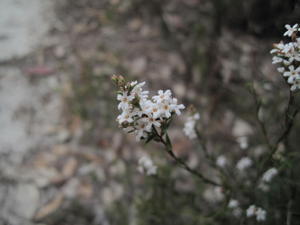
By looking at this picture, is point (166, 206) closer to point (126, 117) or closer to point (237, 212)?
point (237, 212)

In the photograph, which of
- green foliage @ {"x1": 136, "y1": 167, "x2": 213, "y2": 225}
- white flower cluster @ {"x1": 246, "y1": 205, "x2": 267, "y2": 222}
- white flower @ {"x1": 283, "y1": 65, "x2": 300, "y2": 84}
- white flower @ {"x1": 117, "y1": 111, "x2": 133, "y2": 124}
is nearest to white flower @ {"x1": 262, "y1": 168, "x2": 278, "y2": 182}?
white flower cluster @ {"x1": 246, "y1": 205, "x2": 267, "y2": 222}

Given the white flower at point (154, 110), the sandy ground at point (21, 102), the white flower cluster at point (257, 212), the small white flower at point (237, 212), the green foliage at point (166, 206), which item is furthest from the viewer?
the sandy ground at point (21, 102)

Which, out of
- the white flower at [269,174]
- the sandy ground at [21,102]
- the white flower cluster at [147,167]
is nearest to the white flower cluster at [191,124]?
the white flower cluster at [147,167]

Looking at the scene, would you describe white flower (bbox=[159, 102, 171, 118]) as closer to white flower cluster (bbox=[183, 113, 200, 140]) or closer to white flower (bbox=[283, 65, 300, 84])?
white flower (bbox=[283, 65, 300, 84])

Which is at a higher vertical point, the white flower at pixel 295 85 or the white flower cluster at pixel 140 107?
the white flower at pixel 295 85

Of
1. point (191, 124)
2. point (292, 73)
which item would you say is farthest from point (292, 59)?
point (191, 124)

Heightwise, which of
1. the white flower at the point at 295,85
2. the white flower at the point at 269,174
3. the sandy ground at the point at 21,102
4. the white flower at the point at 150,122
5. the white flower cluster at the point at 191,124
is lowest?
the white flower at the point at 150,122

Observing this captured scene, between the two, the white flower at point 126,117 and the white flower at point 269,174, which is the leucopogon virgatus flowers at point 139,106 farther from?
the white flower at point 269,174

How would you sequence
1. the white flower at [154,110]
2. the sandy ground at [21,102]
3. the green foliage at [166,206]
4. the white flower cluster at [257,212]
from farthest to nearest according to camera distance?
the sandy ground at [21,102] → the green foliage at [166,206] → the white flower cluster at [257,212] → the white flower at [154,110]
